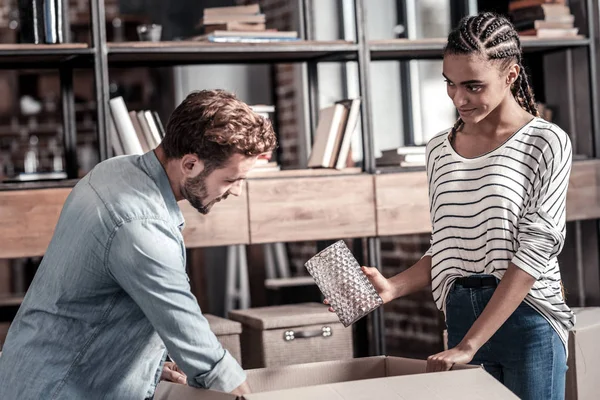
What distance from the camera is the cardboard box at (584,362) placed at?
288cm

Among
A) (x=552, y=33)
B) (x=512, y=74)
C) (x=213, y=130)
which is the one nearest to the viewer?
(x=213, y=130)

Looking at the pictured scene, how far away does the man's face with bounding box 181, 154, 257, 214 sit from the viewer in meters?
1.62

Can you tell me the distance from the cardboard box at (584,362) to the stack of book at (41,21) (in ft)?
6.71

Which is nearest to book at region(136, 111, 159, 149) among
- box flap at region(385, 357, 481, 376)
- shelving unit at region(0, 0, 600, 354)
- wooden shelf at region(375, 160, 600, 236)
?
shelving unit at region(0, 0, 600, 354)

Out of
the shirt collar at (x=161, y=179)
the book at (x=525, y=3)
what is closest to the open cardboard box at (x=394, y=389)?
the shirt collar at (x=161, y=179)

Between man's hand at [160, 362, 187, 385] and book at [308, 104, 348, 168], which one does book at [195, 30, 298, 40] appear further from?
man's hand at [160, 362, 187, 385]

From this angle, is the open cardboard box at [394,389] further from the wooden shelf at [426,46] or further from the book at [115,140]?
the wooden shelf at [426,46]

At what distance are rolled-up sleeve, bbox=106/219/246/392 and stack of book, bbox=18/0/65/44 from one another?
78.1 inches

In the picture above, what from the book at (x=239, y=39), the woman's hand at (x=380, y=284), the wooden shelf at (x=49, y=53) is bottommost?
the woman's hand at (x=380, y=284)

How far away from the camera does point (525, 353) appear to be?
185 centimetres

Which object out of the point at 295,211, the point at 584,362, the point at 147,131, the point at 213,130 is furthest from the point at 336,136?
the point at 213,130

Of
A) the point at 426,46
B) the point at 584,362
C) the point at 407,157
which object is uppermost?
the point at 426,46

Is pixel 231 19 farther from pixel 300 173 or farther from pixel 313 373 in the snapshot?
pixel 313 373

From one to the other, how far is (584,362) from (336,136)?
1229 mm
